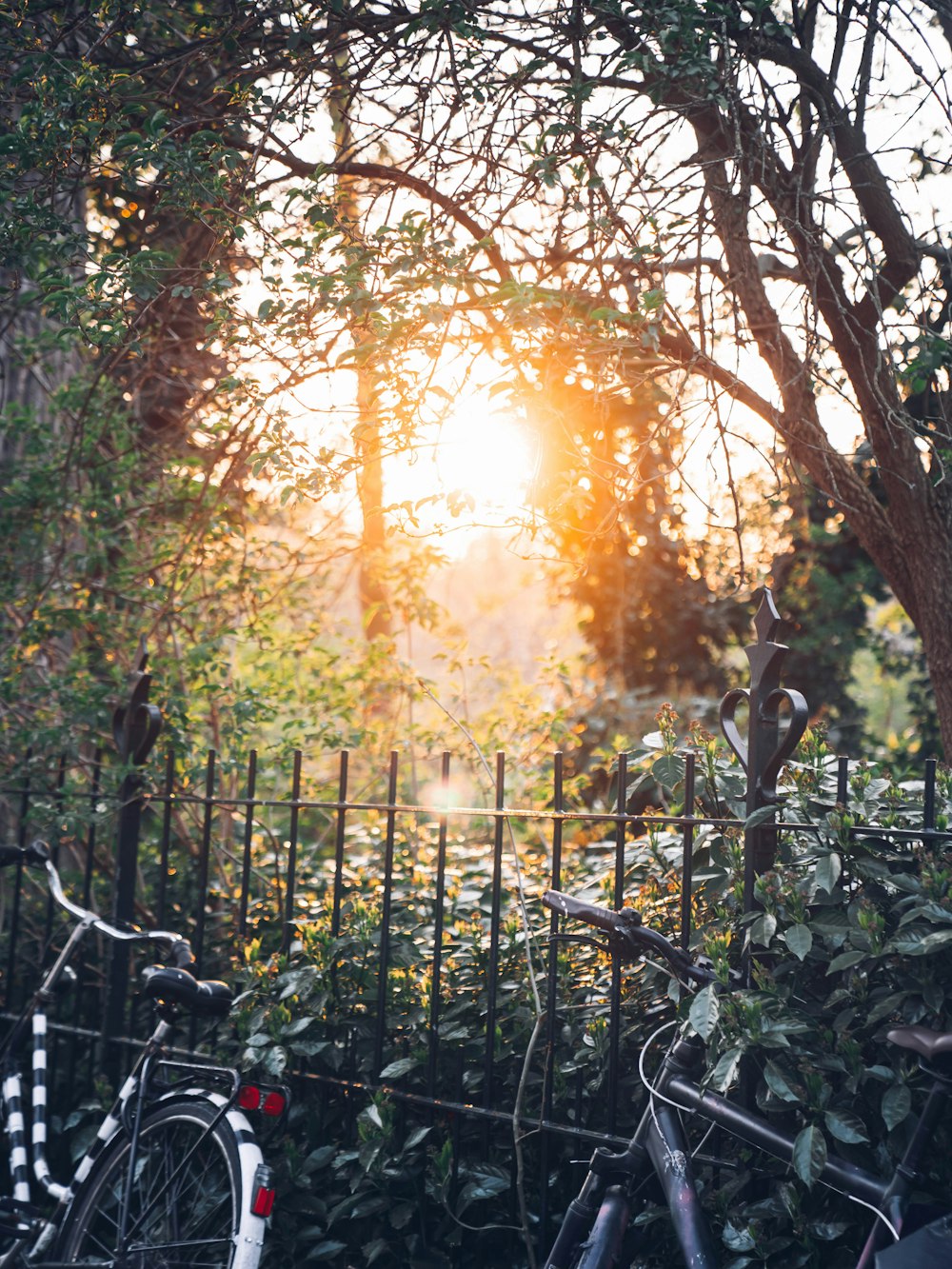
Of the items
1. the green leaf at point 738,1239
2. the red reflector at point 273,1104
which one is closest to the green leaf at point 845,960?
the green leaf at point 738,1239

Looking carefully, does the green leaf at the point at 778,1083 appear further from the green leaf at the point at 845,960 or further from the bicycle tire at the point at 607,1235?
the bicycle tire at the point at 607,1235

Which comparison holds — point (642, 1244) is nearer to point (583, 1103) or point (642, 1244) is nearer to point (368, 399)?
point (583, 1103)

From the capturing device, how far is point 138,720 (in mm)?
4176

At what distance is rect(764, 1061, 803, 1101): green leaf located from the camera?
2.30 meters

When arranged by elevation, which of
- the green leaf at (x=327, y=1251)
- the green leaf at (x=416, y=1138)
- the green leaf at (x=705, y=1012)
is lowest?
the green leaf at (x=327, y=1251)

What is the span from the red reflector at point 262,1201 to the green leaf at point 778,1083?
4.29 feet

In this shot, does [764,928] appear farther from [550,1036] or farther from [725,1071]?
[550,1036]

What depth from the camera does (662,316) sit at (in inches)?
145

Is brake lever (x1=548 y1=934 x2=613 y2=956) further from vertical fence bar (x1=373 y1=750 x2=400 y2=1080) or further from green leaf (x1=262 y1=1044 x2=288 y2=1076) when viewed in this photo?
green leaf (x1=262 y1=1044 x2=288 y2=1076)

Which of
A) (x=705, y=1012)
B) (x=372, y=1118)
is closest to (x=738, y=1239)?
(x=705, y=1012)

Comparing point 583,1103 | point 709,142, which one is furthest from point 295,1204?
point 709,142

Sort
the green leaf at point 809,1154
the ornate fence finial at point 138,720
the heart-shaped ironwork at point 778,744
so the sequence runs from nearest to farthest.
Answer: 1. the green leaf at point 809,1154
2. the heart-shaped ironwork at point 778,744
3. the ornate fence finial at point 138,720

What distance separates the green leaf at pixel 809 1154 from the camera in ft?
6.96

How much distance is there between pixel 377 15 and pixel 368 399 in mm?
1438
